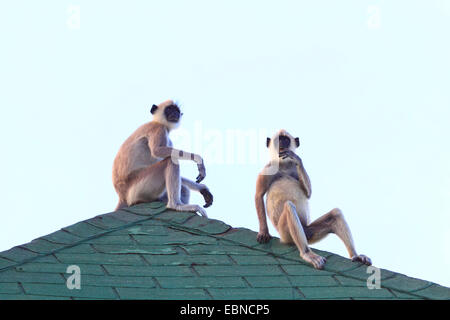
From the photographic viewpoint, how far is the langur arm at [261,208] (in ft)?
37.9

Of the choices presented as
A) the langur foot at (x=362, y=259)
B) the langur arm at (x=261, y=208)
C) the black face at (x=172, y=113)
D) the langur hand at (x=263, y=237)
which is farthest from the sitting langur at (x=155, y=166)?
the langur foot at (x=362, y=259)

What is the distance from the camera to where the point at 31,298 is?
31.1ft

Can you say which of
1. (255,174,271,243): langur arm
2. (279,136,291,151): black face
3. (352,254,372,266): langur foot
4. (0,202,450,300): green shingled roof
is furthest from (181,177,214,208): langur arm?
(352,254,372,266): langur foot

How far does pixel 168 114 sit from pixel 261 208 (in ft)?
13.7

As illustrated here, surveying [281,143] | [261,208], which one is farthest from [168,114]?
[261,208]

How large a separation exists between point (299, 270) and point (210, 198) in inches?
173

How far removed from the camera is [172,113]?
1603 cm

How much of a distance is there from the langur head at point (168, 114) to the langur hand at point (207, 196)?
1540mm

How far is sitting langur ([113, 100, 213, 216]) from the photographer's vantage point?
1452 cm

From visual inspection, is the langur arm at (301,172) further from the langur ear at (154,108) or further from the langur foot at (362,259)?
the langur ear at (154,108)

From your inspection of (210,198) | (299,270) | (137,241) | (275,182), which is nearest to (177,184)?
(210,198)

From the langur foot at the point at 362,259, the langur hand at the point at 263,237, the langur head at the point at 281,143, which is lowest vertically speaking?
the langur foot at the point at 362,259

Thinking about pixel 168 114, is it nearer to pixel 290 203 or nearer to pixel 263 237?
pixel 290 203
